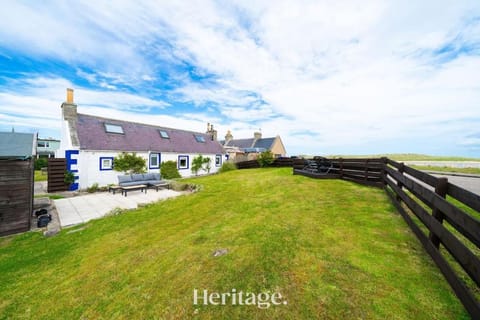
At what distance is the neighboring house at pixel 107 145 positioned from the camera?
1216 centimetres

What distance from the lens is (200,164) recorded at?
19406mm

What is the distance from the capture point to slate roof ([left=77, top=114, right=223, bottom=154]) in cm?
1298

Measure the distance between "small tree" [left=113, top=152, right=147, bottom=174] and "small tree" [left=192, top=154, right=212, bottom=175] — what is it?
517cm

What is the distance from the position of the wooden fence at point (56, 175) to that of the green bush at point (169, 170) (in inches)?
250

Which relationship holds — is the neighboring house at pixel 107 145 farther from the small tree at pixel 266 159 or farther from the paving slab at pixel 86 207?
the small tree at pixel 266 159

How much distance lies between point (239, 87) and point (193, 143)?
26.8 ft

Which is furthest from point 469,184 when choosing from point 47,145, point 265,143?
point 47,145

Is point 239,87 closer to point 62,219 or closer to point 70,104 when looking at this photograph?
point 70,104

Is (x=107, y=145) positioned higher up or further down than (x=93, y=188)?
higher up

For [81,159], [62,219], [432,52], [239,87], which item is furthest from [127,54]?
[432,52]

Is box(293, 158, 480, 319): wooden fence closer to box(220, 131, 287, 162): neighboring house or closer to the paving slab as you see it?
the paving slab

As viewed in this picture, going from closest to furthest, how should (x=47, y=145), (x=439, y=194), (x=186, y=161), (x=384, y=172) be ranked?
(x=439, y=194), (x=384, y=172), (x=186, y=161), (x=47, y=145)

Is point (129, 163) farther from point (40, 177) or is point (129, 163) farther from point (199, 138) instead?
point (40, 177)

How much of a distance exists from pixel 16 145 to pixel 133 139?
9876 mm
